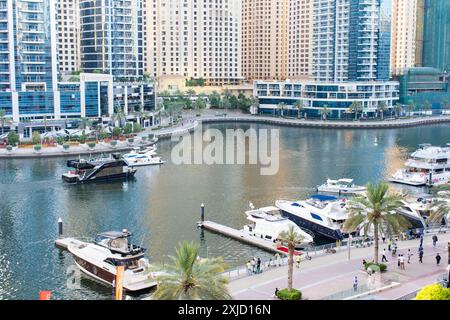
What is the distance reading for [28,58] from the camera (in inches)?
3898

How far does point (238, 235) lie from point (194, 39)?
13590 cm

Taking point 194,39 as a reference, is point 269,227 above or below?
below

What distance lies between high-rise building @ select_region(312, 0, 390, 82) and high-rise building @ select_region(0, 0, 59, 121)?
72531mm

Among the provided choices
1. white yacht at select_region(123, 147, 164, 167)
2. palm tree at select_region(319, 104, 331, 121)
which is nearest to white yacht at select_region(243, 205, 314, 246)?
white yacht at select_region(123, 147, 164, 167)

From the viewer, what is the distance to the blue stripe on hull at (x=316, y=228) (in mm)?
42366

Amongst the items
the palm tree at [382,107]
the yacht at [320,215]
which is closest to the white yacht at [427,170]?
the yacht at [320,215]

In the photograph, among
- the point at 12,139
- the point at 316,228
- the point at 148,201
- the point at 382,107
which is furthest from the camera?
the point at 382,107

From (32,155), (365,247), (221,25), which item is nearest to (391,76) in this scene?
(221,25)

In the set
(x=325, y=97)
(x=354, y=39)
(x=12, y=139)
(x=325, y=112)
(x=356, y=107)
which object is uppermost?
(x=354, y=39)

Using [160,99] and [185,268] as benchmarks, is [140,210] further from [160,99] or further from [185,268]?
[160,99]

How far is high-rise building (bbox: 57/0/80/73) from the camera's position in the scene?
15562 centimetres

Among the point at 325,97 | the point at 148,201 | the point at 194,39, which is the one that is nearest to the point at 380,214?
the point at 148,201

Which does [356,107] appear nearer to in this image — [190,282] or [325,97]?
[325,97]

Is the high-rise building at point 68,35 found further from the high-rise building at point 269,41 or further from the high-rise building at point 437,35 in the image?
the high-rise building at point 437,35
